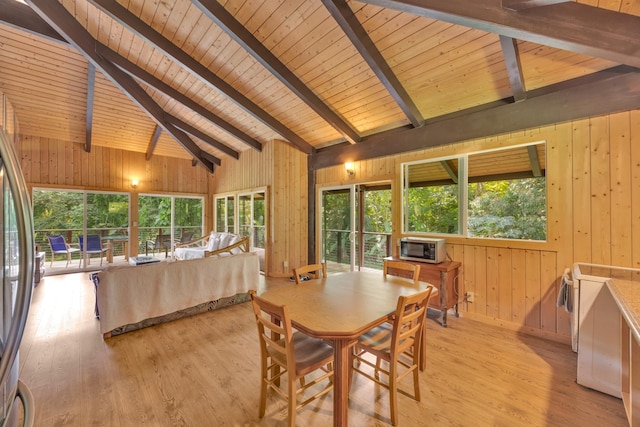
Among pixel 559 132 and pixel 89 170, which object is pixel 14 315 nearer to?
pixel 559 132

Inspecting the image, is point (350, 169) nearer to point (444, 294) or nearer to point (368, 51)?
point (368, 51)

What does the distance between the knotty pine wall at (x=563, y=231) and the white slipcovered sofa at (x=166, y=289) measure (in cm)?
321

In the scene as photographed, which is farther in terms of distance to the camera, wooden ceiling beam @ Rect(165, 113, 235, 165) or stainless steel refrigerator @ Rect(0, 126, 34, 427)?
wooden ceiling beam @ Rect(165, 113, 235, 165)

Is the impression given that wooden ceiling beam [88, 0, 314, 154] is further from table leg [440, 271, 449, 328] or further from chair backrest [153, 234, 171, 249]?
chair backrest [153, 234, 171, 249]

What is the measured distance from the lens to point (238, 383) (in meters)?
2.23

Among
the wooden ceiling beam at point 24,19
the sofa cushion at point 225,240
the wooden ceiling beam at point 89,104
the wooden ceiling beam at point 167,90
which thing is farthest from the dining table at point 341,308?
the wooden ceiling beam at point 89,104

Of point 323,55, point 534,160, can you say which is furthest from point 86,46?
point 534,160

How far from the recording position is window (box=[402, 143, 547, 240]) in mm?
3162

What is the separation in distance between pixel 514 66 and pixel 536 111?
0.63 metres

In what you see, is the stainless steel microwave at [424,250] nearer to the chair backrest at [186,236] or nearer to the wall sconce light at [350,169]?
the wall sconce light at [350,169]

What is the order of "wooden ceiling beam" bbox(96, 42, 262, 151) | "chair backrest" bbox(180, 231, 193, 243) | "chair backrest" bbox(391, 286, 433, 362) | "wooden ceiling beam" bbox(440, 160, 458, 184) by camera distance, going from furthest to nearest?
"chair backrest" bbox(180, 231, 193, 243), "wooden ceiling beam" bbox(96, 42, 262, 151), "wooden ceiling beam" bbox(440, 160, 458, 184), "chair backrest" bbox(391, 286, 433, 362)

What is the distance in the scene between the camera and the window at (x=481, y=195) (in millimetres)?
3162

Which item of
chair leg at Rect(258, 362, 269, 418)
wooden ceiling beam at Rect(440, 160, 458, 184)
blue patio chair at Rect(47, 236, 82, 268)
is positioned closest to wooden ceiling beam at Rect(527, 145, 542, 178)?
wooden ceiling beam at Rect(440, 160, 458, 184)

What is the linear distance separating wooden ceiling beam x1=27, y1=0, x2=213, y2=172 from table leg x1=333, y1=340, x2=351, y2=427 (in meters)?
4.71
